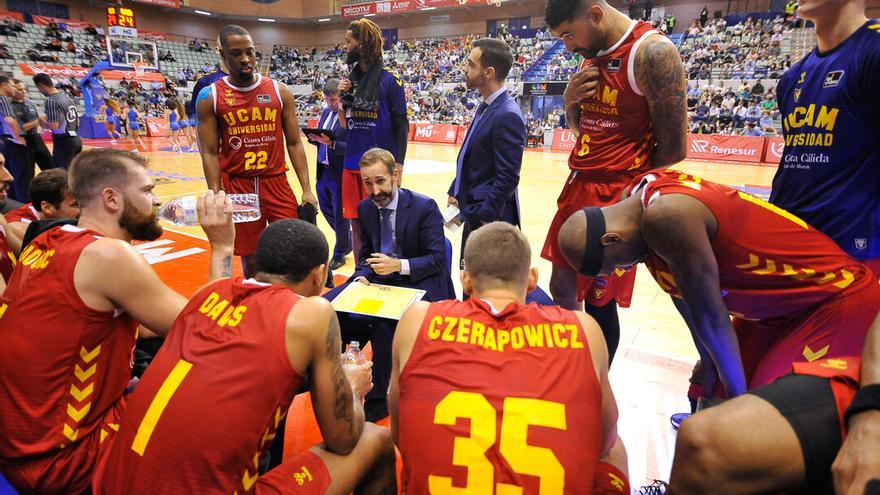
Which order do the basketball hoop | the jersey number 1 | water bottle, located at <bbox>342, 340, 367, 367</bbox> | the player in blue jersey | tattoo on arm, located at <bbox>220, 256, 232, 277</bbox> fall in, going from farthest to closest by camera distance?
1. the basketball hoop
2. the player in blue jersey
3. water bottle, located at <bbox>342, 340, 367, 367</bbox>
4. tattoo on arm, located at <bbox>220, 256, 232, 277</bbox>
5. the jersey number 1

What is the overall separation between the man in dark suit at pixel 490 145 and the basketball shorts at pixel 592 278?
58 centimetres

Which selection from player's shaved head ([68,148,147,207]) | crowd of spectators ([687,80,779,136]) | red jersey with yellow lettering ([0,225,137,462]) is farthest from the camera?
crowd of spectators ([687,80,779,136])

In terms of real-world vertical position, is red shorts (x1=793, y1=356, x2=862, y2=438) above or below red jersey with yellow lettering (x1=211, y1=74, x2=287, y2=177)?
below

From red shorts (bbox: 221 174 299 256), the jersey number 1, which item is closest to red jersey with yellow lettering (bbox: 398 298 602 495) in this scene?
the jersey number 1

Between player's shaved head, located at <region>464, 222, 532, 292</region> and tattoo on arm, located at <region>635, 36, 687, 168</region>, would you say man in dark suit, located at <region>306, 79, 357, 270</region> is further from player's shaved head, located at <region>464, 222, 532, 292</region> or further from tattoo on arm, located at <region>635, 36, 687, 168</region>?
player's shaved head, located at <region>464, 222, 532, 292</region>

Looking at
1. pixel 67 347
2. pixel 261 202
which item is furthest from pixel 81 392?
pixel 261 202

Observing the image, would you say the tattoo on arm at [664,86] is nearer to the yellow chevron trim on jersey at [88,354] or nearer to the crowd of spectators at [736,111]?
the yellow chevron trim on jersey at [88,354]

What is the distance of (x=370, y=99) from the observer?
441 cm

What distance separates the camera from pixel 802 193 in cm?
193

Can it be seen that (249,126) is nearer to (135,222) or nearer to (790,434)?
(135,222)

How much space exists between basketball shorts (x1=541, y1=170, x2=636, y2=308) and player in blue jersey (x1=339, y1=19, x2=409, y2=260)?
1904 millimetres

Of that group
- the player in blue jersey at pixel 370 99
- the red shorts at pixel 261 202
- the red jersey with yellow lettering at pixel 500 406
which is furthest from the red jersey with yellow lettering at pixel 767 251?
the player in blue jersey at pixel 370 99

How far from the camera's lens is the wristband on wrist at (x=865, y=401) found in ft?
3.42

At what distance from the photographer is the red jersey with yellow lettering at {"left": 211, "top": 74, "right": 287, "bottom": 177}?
3.60 meters
